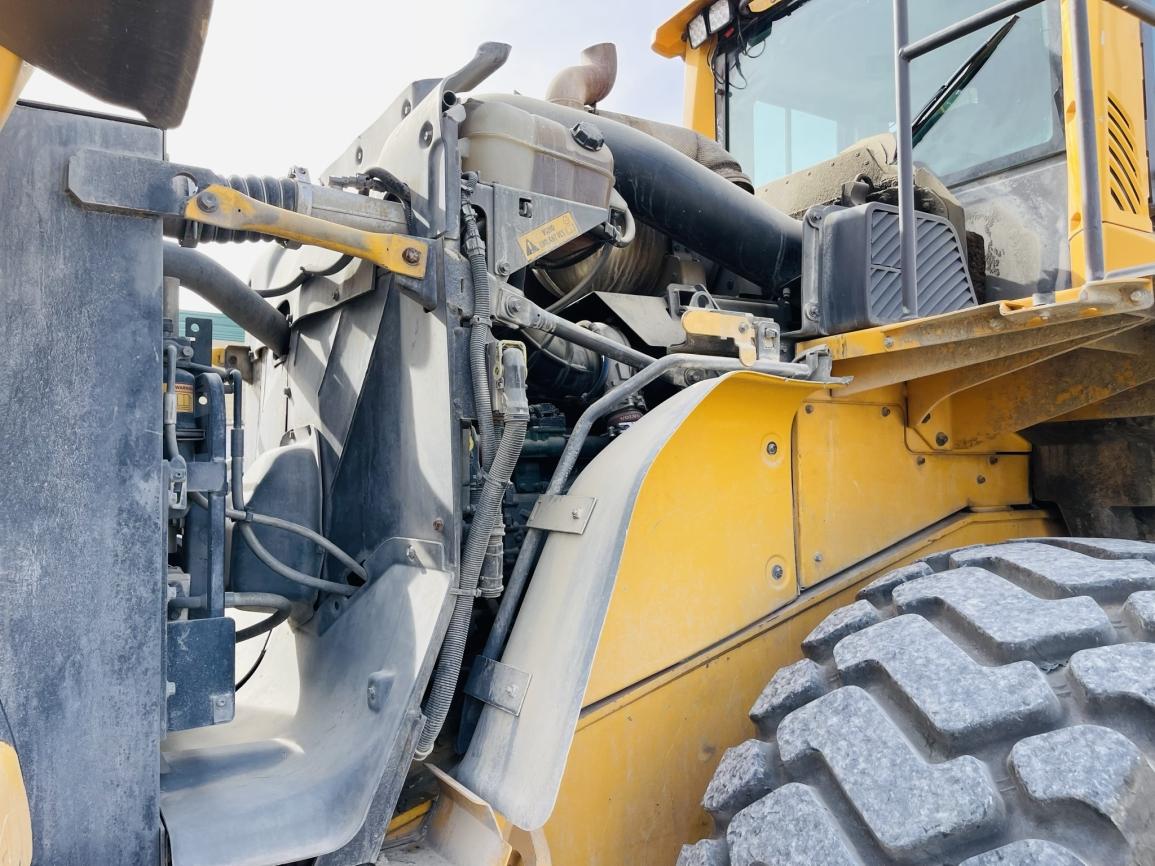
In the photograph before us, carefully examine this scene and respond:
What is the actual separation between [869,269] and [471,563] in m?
1.11

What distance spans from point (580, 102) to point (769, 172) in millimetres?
1117

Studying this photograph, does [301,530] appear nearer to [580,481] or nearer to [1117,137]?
[580,481]

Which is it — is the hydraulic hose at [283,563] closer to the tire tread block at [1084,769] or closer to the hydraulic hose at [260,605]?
the hydraulic hose at [260,605]

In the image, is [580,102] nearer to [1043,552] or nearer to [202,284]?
[202,284]

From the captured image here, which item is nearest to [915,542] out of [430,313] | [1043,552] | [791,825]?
[1043,552]

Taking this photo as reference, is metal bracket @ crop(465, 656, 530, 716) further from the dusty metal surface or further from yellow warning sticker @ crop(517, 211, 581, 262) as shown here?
yellow warning sticker @ crop(517, 211, 581, 262)

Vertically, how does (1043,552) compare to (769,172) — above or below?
below

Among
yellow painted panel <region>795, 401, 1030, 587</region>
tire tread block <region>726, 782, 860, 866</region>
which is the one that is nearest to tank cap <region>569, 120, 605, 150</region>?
yellow painted panel <region>795, 401, 1030, 587</region>

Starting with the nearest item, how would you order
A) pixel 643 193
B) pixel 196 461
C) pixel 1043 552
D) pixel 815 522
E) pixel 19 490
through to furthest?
pixel 19 490
pixel 196 461
pixel 1043 552
pixel 815 522
pixel 643 193

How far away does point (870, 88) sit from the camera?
111 inches

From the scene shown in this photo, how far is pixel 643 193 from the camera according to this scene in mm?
2324

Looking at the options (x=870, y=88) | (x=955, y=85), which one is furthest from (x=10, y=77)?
(x=870, y=88)

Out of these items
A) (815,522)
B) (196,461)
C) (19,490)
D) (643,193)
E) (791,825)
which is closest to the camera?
(19,490)

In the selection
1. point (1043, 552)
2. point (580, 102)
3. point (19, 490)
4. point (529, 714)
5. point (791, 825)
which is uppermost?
point (580, 102)
